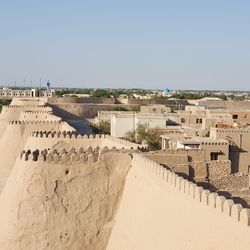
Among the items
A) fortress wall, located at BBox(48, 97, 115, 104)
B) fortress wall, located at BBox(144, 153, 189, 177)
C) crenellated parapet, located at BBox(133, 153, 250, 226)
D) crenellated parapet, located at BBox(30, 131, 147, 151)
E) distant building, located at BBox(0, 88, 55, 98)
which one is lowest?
distant building, located at BBox(0, 88, 55, 98)

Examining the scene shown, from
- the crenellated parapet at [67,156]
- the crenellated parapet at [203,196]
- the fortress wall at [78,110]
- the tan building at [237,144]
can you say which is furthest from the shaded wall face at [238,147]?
the fortress wall at [78,110]

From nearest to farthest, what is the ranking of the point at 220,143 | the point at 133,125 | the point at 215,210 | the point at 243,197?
the point at 215,210 → the point at 243,197 → the point at 220,143 → the point at 133,125

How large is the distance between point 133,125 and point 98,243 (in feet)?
67.5

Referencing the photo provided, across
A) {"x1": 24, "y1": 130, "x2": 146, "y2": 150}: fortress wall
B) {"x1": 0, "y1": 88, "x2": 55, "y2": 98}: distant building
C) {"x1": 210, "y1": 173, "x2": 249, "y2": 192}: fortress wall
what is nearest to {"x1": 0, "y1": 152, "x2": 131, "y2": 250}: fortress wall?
{"x1": 210, "y1": 173, "x2": 249, "y2": 192}: fortress wall

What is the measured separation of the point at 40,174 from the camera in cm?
1270

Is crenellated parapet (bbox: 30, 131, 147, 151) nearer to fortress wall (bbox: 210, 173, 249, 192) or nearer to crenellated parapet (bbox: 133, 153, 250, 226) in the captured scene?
fortress wall (bbox: 210, 173, 249, 192)

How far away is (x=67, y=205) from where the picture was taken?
1242cm

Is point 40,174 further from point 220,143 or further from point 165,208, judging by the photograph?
point 220,143

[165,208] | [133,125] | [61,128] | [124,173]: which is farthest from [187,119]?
[165,208]

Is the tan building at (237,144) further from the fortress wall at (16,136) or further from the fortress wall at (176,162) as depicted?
the fortress wall at (176,162)

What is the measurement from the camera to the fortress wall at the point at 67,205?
1237cm

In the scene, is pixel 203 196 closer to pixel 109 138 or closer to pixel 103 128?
pixel 109 138

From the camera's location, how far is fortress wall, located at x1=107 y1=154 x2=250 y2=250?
7.77 m

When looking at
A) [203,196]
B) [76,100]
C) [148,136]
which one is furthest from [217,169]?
[76,100]
